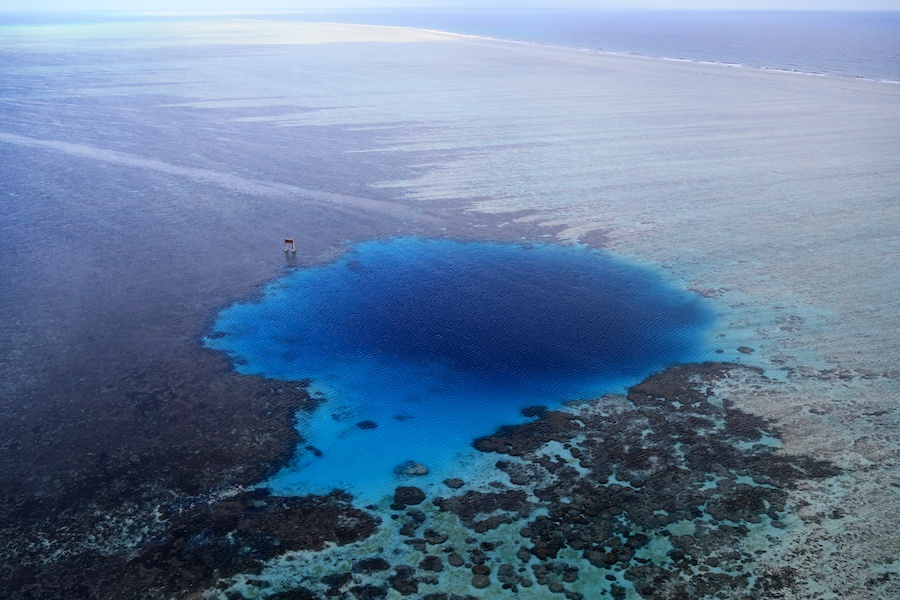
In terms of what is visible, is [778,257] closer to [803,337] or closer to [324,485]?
[803,337]

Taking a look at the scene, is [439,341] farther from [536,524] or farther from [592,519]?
[592,519]

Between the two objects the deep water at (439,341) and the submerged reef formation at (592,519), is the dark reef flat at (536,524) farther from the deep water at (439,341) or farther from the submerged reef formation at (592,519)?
the deep water at (439,341)

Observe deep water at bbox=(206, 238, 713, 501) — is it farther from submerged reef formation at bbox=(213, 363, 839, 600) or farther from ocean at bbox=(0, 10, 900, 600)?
submerged reef formation at bbox=(213, 363, 839, 600)

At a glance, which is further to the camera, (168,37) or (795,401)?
(168,37)

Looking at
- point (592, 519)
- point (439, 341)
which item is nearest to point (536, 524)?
point (592, 519)

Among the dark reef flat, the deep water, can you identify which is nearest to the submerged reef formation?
the dark reef flat

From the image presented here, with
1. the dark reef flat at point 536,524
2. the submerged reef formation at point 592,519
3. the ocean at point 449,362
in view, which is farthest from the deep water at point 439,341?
the submerged reef formation at point 592,519

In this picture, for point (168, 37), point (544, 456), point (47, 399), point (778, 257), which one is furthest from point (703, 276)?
point (168, 37)
